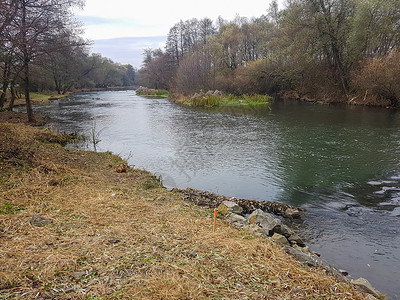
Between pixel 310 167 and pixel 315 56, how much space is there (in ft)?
112

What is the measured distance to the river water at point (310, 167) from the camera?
674 centimetres

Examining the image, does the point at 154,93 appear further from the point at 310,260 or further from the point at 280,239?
the point at 310,260

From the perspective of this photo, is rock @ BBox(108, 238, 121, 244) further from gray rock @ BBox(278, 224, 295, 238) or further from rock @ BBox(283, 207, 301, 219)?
rock @ BBox(283, 207, 301, 219)

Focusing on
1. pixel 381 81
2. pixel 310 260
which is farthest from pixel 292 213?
pixel 381 81

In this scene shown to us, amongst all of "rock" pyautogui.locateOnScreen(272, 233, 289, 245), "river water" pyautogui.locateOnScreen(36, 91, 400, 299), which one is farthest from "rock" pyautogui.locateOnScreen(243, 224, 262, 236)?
"river water" pyautogui.locateOnScreen(36, 91, 400, 299)

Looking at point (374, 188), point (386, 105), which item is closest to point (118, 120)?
point (374, 188)

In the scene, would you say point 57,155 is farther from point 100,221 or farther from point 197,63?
point 197,63

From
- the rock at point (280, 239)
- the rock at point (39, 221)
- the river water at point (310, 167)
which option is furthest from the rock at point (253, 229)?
the rock at point (39, 221)

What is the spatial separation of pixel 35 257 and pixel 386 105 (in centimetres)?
3501

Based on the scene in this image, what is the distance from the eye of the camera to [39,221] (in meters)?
5.14

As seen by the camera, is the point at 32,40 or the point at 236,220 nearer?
the point at 236,220

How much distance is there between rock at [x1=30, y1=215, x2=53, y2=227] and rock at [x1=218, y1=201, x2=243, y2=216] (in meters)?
3.87

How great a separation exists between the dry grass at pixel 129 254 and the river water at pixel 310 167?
2.46m

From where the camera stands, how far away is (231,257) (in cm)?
447
